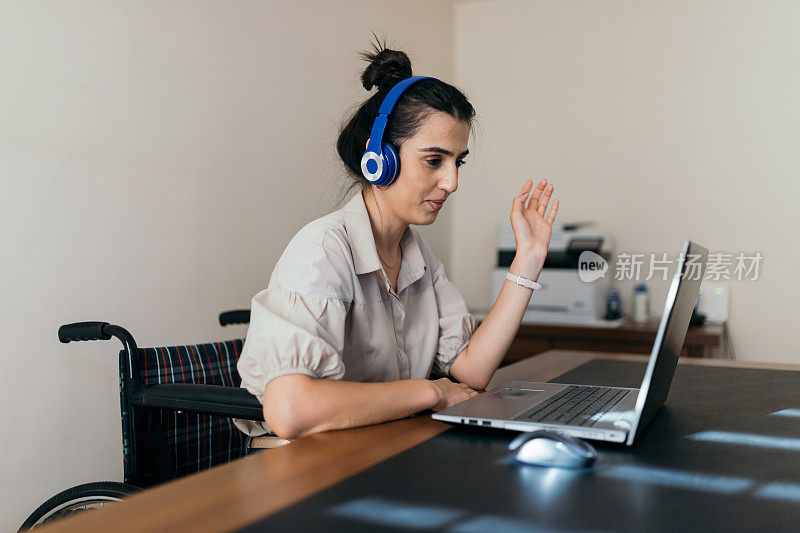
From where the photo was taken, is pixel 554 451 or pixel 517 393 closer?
pixel 554 451

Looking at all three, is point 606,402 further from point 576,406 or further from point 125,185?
point 125,185

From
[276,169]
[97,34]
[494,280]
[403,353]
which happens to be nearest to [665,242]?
[494,280]

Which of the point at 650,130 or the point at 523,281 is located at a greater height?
the point at 650,130

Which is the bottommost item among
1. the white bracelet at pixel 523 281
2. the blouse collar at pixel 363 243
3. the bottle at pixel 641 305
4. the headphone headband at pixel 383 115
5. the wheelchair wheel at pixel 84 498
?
the wheelchair wheel at pixel 84 498

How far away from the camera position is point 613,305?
3.43m

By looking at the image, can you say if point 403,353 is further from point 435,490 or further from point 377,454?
point 435,490

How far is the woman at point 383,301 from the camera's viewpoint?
1.13 metres

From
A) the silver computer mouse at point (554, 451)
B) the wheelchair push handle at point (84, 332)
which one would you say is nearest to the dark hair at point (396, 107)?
the wheelchair push handle at point (84, 332)

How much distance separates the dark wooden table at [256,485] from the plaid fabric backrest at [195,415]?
0.58m

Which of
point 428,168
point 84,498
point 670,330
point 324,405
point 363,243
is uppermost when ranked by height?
point 428,168

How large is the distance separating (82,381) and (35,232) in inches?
17.4

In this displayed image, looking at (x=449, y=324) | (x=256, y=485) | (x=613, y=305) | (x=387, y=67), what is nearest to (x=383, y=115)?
(x=387, y=67)

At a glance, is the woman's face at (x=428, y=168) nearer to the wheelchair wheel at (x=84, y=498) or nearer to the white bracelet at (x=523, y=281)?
the white bracelet at (x=523, y=281)

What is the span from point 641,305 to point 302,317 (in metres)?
2.66
